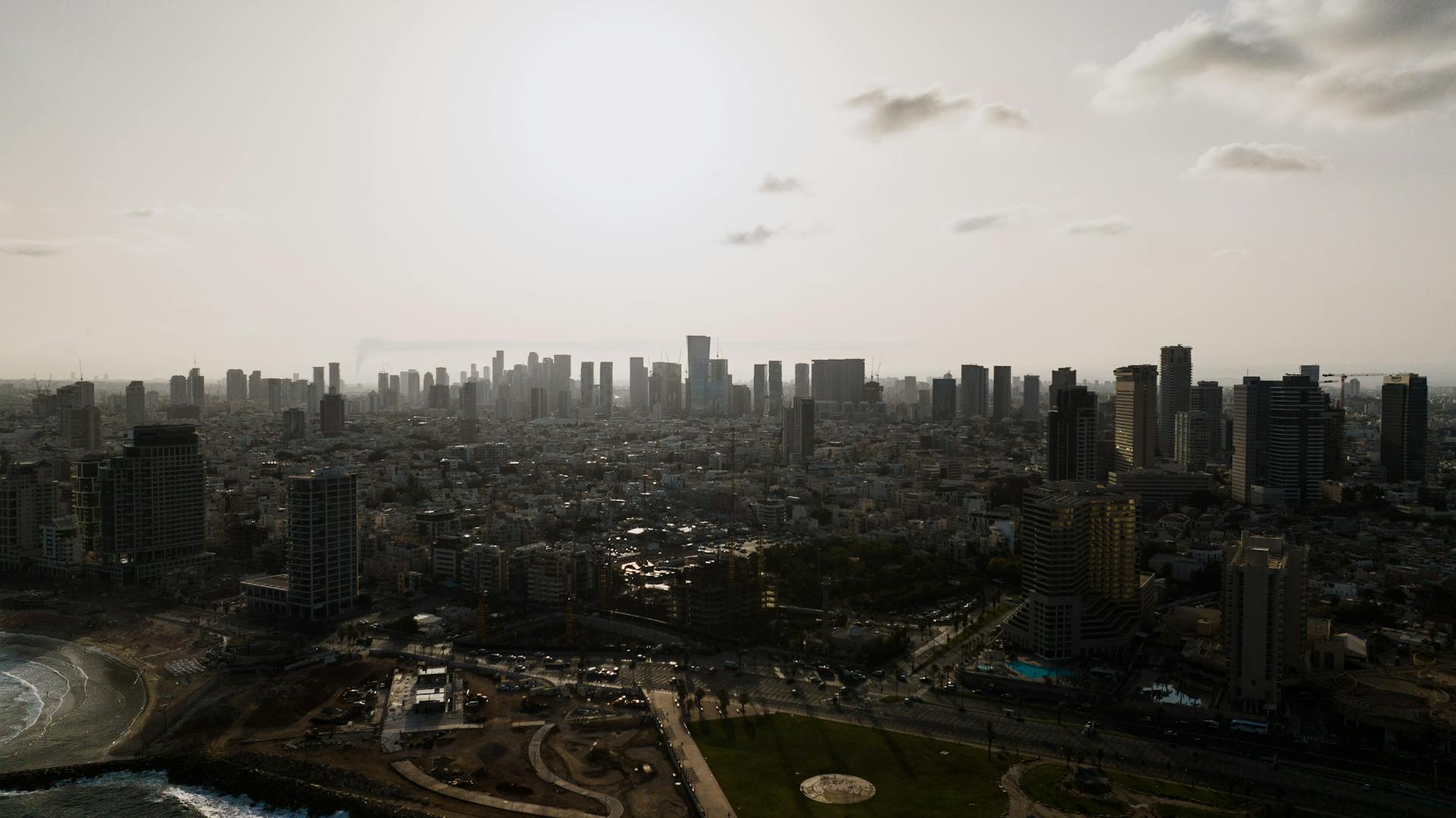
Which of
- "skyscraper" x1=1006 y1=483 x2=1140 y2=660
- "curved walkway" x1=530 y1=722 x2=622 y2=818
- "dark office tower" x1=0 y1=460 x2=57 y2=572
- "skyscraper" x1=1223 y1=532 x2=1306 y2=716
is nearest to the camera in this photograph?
"curved walkway" x1=530 y1=722 x2=622 y2=818

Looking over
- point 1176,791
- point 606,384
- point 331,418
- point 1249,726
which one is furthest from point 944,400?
point 1176,791

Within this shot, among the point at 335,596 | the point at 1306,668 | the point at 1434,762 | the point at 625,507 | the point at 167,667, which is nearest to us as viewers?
the point at 1434,762

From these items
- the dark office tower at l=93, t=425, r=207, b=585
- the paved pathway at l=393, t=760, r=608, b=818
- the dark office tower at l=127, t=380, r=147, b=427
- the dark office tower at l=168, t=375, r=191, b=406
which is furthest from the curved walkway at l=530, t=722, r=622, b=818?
the dark office tower at l=168, t=375, r=191, b=406

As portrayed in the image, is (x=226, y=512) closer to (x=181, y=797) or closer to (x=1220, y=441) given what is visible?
(x=181, y=797)

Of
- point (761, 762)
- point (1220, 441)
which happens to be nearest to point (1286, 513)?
point (1220, 441)

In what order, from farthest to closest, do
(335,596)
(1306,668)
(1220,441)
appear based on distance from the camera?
(1220,441)
(335,596)
(1306,668)

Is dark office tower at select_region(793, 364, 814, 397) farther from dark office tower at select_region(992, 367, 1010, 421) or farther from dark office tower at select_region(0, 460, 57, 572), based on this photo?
dark office tower at select_region(0, 460, 57, 572)

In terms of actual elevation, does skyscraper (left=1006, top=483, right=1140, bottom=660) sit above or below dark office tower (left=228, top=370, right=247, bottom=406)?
below
